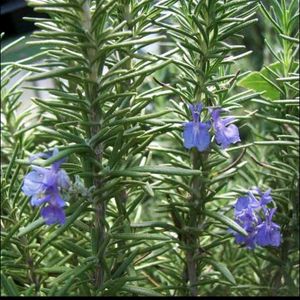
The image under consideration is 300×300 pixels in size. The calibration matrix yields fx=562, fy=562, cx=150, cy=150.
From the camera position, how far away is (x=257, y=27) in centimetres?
205

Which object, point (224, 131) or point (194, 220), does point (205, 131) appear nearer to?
point (224, 131)

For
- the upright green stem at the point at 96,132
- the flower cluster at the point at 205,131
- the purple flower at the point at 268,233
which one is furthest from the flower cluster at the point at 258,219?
the upright green stem at the point at 96,132

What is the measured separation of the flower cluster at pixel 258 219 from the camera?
0.85 meters

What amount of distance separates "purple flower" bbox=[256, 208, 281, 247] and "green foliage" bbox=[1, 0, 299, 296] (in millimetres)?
59

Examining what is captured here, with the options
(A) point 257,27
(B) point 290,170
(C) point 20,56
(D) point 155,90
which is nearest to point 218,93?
(D) point 155,90

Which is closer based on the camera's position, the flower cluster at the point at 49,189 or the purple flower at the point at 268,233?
the flower cluster at the point at 49,189

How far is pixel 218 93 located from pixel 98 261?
0.30 metres

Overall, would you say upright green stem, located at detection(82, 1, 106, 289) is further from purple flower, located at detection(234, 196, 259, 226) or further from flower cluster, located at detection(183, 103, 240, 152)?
purple flower, located at detection(234, 196, 259, 226)

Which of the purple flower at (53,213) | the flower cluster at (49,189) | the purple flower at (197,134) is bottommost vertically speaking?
the purple flower at (53,213)

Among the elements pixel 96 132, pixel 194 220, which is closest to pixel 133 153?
pixel 96 132

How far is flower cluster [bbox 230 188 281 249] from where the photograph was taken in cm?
85

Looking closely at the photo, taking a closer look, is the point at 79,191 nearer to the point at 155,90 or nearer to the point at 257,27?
the point at 155,90

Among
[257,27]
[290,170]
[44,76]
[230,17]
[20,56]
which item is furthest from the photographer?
[257,27]

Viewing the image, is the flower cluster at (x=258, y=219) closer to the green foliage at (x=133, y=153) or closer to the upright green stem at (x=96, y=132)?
the green foliage at (x=133, y=153)
